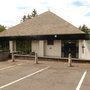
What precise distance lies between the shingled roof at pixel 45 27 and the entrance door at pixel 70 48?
2.00 metres

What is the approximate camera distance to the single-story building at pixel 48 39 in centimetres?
3015

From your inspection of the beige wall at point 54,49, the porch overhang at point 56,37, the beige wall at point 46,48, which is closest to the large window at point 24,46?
the beige wall at point 46,48

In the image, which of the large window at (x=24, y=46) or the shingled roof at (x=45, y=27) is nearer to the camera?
the shingled roof at (x=45, y=27)

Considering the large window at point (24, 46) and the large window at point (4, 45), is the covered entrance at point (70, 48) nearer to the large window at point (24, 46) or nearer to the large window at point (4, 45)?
the large window at point (24, 46)

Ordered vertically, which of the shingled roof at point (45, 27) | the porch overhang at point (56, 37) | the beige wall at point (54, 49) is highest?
the shingled roof at point (45, 27)

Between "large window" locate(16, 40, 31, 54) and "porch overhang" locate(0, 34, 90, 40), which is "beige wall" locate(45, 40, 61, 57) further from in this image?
"large window" locate(16, 40, 31, 54)

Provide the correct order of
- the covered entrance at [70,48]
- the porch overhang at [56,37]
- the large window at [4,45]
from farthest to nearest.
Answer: the large window at [4,45], the covered entrance at [70,48], the porch overhang at [56,37]

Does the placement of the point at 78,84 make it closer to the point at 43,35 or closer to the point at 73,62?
the point at 73,62

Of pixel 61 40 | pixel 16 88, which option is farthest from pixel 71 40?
pixel 16 88

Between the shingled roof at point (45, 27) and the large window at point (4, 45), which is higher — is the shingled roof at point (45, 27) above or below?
above

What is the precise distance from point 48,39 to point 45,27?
5.91 feet

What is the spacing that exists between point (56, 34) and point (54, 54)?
10.4ft

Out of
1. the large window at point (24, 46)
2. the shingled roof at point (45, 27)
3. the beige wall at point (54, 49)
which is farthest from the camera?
the large window at point (24, 46)

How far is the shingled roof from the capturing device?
3013 centimetres
